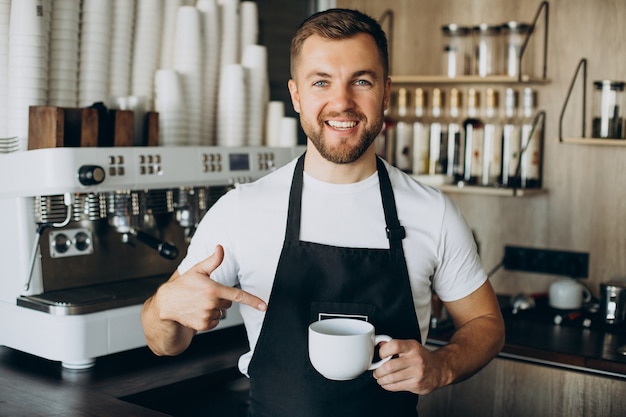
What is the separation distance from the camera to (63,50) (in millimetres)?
2355

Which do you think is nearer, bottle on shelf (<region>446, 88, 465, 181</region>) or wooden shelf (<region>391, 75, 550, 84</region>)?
wooden shelf (<region>391, 75, 550, 84</region>)

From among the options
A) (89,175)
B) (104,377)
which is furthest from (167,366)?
(89,175)

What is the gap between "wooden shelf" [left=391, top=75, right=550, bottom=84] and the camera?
3070 millimetres

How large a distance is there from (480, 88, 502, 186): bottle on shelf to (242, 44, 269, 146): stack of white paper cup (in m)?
0.94

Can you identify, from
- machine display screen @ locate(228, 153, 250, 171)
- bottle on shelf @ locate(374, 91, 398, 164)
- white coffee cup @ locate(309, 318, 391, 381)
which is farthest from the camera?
bottle on shelf @ locate(374, 91, 398, 164)

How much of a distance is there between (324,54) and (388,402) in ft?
2.45

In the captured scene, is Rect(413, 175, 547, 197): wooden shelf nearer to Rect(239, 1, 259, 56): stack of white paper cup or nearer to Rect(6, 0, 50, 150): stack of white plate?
Rect(239, 1, 259, 56): stack of white paper cup

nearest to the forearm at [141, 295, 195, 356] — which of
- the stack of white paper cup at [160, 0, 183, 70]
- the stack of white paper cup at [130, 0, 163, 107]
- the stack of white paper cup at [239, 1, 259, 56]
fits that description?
the stack of white paper cup at [130, 0, 163, 107]

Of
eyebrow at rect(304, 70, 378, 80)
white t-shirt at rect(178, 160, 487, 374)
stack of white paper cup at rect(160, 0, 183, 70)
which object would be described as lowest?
white t-shirt at rect(178, 160, 487, 374)

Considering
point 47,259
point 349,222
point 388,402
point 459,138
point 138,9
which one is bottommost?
point 388,402

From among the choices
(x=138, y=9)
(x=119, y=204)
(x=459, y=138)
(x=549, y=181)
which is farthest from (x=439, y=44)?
(x=119, y=204)

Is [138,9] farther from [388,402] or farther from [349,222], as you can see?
[388,402]

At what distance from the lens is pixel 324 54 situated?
169 centimetres

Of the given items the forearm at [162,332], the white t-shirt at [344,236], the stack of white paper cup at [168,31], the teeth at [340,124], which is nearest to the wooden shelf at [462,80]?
the stack of white paper cup at [168,31]
